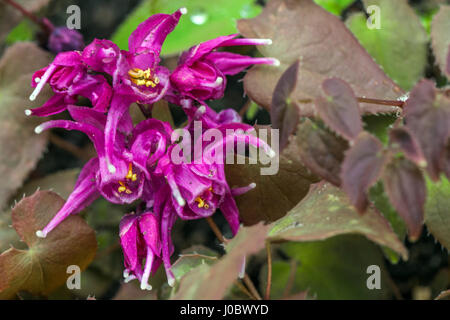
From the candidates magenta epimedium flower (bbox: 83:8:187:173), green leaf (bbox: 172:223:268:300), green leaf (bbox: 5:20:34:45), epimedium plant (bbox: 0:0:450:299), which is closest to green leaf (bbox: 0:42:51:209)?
epimedium plant (bbox: 0:0:450:299)

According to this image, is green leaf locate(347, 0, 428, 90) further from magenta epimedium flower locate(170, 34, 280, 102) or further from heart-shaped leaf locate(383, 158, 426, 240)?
heart-shaped leaf locate(383, 158, 426, 240)

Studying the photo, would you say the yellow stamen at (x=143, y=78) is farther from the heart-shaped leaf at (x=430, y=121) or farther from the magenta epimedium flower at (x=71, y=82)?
the heart-shaped leaf at (x=430, y=121)

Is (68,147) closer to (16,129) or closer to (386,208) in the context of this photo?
(16,129)

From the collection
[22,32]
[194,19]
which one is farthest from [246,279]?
[22,32]

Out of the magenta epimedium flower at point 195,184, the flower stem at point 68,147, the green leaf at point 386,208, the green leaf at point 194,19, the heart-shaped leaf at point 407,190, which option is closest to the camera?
the heart-shaped leaf at point 407,190

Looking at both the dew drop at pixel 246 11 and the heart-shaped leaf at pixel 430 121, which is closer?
the heart-shaped leaf at pixel 430 121

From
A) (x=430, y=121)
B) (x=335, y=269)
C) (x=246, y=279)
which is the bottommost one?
(x=335, y=269)

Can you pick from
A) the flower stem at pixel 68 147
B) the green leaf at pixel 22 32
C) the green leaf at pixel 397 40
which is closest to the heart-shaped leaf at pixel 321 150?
the green leaf at pixel 397 40

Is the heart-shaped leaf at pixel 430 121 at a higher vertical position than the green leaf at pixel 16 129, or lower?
higher
